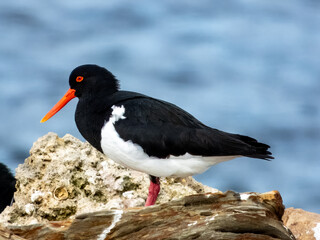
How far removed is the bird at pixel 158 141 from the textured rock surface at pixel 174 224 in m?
0.74

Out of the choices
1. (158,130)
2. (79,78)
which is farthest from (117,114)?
(79,78)

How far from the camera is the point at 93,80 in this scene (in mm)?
7750

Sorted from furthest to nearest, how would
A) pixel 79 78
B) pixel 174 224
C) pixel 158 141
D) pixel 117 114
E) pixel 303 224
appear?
pixel 79 78 < pixel 303 224 < pixel 117 114 < pixel 158 141 < pixel 174 224

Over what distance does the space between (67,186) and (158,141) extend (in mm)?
1104

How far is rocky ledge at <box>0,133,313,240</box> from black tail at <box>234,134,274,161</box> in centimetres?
43

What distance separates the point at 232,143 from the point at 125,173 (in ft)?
4.18

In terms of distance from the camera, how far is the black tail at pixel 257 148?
23.0ft

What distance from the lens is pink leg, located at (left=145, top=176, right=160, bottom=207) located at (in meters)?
7.20

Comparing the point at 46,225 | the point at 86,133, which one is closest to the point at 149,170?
the point at 86,133

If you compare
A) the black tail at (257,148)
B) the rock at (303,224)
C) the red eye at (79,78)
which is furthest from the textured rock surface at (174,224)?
the red eye at (79,78)

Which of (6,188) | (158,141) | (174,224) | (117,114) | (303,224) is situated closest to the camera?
(174,224)

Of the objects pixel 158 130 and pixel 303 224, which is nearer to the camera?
pixel 158 130

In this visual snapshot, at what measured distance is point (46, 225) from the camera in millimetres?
6094

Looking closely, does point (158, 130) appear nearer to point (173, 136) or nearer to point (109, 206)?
point (173, 136)
